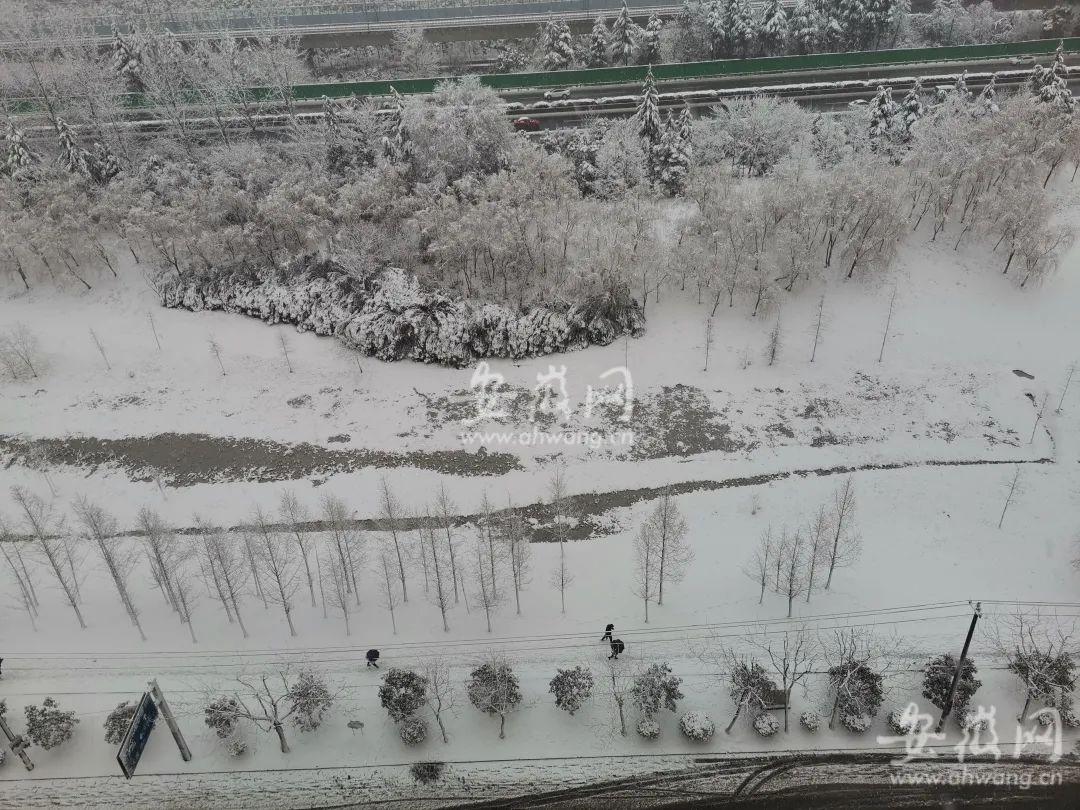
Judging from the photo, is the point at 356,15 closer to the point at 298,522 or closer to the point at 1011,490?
the point at 298,522

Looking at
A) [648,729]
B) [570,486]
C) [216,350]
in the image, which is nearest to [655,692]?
[648,729]

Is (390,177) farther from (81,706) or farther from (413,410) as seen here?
(81,706)

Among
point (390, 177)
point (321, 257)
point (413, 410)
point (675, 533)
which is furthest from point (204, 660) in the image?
point (390, 177)

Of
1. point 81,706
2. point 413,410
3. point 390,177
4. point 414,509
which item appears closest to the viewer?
point 81,706

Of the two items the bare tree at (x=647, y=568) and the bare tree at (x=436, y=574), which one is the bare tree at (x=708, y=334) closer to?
the bare tree at (x=647, y=568)

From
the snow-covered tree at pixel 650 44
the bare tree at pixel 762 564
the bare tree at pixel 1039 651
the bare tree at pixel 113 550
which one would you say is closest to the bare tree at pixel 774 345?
the bare tree at pixel 762 564

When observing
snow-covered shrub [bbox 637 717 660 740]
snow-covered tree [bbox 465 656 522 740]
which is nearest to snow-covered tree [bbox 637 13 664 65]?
snow-covered tree [bbox 465 656 522 740]

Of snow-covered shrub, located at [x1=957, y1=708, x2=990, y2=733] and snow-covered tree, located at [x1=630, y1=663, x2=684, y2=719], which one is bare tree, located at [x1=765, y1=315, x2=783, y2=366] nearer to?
snow-covered shrub, located at [x1=957, y1=708, x2=990, y2=733]

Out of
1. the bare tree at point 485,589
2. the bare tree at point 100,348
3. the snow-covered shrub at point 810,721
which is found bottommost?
the snow-covered shrub at point 810,721
